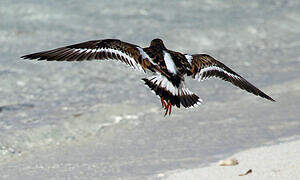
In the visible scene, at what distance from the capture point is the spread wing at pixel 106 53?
404 cm

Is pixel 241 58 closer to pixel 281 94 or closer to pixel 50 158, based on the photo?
pixel 281 94

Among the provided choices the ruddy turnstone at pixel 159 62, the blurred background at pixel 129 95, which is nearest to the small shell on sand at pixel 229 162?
the blurred background at pixel 129 95

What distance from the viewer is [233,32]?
376 inches

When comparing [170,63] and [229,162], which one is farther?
[229,162]

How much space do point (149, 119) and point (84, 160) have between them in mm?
1187

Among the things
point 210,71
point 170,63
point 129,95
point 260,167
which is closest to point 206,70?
point 210,71

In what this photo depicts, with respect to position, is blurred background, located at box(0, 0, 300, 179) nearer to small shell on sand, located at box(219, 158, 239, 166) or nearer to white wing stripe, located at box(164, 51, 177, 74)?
small shell on sand, located at box(219, 158, 239, 166)

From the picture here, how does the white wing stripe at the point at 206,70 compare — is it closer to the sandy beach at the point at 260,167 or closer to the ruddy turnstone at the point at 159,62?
the ruddy turnstone at the point at 159,62

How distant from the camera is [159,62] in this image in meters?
3.98

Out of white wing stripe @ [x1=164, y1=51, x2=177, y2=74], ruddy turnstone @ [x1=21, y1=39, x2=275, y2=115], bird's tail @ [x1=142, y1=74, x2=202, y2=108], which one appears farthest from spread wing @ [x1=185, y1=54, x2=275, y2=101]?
bird's tail @ [x1=142, y1=74, x2=202, y2=108]

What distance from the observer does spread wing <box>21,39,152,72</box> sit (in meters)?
4.04

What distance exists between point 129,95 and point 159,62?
8.43 ft

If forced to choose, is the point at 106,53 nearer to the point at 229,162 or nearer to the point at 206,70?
the point at 206,70

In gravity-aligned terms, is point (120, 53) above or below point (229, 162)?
above
